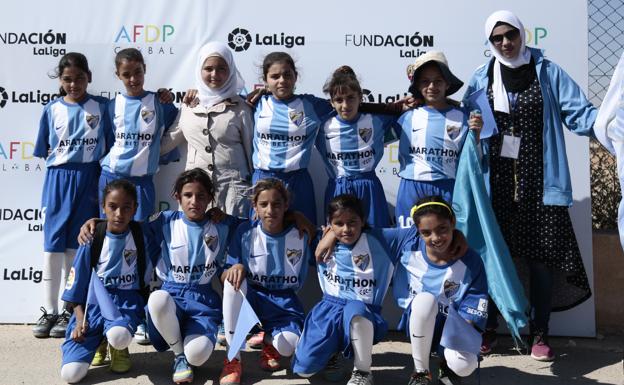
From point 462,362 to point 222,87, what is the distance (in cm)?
221

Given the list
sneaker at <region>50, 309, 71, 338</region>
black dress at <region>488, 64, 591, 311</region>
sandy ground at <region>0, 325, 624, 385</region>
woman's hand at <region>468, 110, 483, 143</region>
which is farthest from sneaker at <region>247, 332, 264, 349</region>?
woman's hand at <region>468, 110, 483, 143</region>

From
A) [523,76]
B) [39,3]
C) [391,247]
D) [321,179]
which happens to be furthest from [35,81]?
[523,76]

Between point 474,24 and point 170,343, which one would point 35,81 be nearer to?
point 170,343

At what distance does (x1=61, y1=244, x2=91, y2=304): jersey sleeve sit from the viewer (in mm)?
3976

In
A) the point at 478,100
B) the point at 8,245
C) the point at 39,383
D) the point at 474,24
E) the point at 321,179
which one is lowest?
the point at 39,383

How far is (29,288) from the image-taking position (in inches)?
199

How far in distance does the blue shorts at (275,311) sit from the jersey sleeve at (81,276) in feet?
2.93

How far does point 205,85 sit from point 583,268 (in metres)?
2.59

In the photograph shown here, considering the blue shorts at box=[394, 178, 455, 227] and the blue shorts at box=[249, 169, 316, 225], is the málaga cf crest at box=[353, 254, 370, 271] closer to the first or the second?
the blue shorts at box=[394, 178, 455, 227]

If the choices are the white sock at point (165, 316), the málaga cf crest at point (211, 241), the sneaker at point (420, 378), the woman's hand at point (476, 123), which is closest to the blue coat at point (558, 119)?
the woman's hand at point (476, 123)

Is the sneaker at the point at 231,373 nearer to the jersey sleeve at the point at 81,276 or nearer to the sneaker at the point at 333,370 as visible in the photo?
the sneaker at the point at 333,370

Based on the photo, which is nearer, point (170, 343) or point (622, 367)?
point (170, 343)

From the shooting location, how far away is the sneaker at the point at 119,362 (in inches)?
155

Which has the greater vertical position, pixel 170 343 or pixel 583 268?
pixel 583 268
